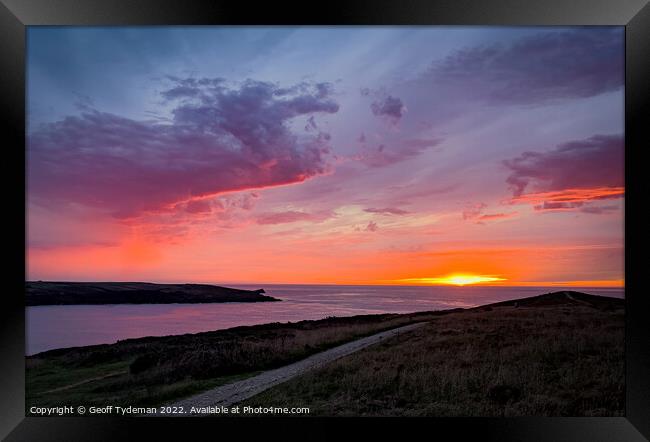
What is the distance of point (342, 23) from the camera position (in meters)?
4.54

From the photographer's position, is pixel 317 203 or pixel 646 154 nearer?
pixel 646 154

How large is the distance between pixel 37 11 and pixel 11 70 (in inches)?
31.2

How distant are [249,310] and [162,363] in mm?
2298

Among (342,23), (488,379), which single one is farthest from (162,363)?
(342,23)

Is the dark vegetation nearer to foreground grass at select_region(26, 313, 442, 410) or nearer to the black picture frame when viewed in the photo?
foreground grass at select_region(26, 313, 442, 410)

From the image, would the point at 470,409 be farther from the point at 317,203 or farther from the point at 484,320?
the point at 484,320

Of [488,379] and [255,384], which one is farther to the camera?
[255,384]

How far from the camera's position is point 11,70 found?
4.60 metres

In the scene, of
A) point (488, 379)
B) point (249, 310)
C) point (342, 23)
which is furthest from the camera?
point (249, 310)

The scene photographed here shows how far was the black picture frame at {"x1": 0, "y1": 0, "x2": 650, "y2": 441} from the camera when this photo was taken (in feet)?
14.7

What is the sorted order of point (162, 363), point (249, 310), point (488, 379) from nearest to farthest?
point (488, 379)
point (162, 363)
point (249, 310)

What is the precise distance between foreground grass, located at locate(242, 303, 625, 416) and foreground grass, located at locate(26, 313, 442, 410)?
4.99 ft

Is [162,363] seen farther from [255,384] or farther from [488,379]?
[488,379]

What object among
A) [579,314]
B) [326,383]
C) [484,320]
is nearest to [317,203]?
[326,383]
